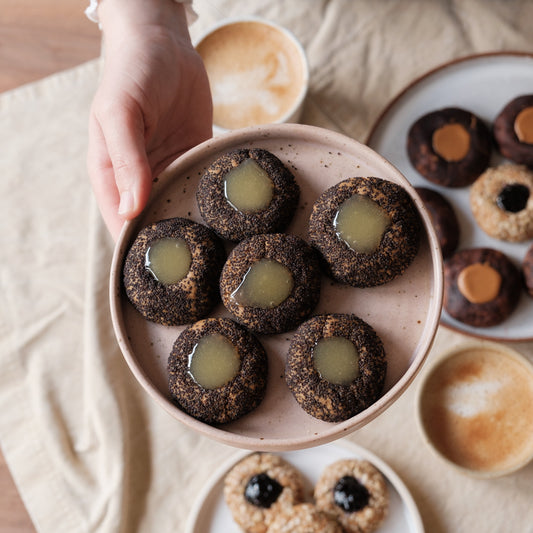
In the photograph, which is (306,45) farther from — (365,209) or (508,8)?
(365,209)

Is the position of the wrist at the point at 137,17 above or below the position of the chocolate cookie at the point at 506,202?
above

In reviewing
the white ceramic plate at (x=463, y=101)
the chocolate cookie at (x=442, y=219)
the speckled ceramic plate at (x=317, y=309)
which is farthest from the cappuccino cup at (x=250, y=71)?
the speckled ceramic plate at (x=317, y=309)

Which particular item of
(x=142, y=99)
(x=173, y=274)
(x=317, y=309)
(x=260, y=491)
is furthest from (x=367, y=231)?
(x=260, y=491)

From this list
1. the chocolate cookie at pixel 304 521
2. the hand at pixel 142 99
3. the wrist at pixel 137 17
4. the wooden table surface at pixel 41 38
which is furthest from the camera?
the wooden table surface at pixel 41 38

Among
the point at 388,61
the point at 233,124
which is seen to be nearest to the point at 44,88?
the point at 233,124

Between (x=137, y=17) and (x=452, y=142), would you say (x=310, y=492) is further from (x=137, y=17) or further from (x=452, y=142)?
(x=137, y=17)

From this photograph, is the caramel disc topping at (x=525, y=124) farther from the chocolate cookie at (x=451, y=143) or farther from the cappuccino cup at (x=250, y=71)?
the cappuccino cup at (x=250, y=71)

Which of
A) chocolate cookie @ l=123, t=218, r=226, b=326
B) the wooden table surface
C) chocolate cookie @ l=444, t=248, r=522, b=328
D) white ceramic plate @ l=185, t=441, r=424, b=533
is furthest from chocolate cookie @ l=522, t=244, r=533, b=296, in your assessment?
the wooden table surface
